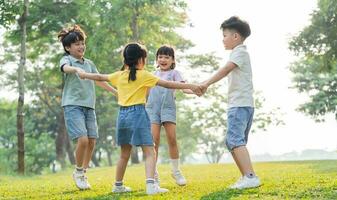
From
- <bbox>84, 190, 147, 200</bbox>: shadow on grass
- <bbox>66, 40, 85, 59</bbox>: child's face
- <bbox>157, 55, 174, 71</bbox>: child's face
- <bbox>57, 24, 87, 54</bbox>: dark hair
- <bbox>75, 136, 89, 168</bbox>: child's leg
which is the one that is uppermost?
<bbox>57, 24, 87, 54</bbox>: dark hair

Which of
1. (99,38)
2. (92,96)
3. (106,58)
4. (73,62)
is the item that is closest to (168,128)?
(92,96)

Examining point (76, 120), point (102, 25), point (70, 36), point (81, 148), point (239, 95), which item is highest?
point (102, 25)

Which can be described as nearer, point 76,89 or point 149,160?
point 149,160

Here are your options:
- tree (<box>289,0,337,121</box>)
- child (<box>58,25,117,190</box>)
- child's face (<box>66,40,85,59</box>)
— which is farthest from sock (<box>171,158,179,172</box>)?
tree (<box>289,0,337,121</box>)

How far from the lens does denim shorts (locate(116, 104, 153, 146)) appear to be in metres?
6.18

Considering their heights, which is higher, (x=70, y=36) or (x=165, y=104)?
(x=70, y=36)

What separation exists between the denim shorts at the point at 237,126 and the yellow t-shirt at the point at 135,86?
1.04m

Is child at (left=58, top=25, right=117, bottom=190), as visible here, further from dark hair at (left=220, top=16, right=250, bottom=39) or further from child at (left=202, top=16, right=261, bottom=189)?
dark hair at (left=220, top=16, right=250, bottom=39)

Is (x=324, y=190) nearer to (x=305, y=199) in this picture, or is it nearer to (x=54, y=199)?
(x=305, y=199)

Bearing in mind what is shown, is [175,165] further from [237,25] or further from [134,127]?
[237,25]

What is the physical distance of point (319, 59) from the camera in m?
22.8

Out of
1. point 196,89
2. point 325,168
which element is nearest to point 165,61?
point 196,89

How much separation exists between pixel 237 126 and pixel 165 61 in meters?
1.75

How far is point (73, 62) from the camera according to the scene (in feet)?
24.4
